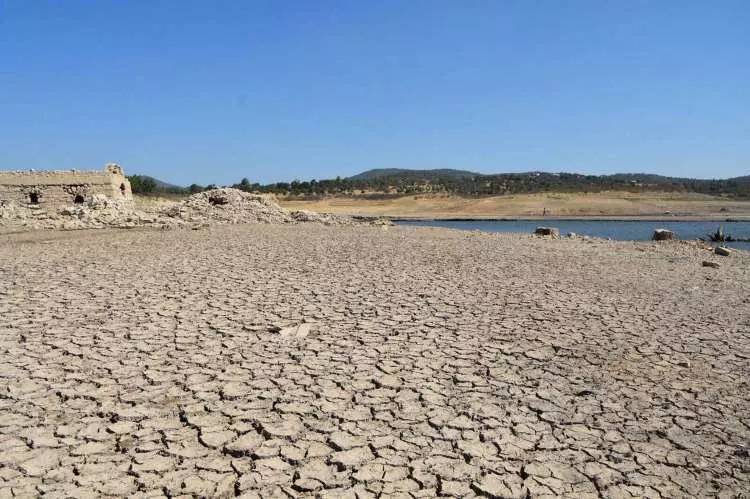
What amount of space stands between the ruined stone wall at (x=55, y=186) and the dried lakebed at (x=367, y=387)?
1552cm

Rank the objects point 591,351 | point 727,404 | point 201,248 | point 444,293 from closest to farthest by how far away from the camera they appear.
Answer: point 727,404 < point 591,351 < point 444,293 < point 201,248

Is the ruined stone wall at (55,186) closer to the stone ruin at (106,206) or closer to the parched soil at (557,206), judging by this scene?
the stone ruin at (106,206)

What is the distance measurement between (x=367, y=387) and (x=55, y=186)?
22539 mm

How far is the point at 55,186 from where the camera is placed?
22.1 metres

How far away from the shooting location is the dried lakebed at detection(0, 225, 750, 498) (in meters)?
3.08

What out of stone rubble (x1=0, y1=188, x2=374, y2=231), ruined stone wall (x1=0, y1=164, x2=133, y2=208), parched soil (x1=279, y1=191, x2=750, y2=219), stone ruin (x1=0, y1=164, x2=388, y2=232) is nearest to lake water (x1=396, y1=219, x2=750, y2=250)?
parched soil (x1=279, y1=191, x2=750, y2=219)

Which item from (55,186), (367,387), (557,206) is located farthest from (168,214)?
(557,206)

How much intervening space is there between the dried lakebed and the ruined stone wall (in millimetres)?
15516

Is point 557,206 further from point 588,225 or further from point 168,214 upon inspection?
point 168,214

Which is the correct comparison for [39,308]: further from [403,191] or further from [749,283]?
[403,191]

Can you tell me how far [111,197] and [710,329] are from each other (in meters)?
22.7

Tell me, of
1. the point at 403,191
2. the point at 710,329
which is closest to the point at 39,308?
the point at 710,329

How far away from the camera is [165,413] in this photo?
3750 mm

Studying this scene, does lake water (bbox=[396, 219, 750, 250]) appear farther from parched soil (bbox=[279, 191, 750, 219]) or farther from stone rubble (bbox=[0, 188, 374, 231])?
stone rubble (bbox=[0, 188, 374, 231])
